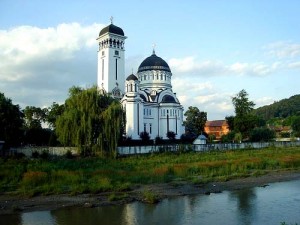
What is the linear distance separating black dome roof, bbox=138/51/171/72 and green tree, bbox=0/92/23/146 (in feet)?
85.2

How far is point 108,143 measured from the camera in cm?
3684

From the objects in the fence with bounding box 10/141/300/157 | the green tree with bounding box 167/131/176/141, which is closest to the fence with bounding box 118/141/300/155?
the fence with bounding box 10/141/300/157

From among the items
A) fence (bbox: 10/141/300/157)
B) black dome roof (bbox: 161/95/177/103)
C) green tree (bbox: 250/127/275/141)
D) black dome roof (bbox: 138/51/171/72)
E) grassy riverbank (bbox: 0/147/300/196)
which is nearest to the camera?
grassy riverbank (bbox: 0/147/300/196)

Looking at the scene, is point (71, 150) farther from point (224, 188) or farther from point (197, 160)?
point (224, 188)

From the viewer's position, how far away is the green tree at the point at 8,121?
1710 inches

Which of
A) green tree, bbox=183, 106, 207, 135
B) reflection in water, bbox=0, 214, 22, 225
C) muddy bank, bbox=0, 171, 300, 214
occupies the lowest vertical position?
reflection in water, bbox=0, 214, 22, 225

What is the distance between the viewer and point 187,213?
1734 cm

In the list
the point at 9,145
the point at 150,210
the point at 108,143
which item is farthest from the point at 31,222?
the point at 9,145

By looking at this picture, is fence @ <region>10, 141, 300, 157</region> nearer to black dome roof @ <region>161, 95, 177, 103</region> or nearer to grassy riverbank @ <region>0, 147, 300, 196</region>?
grassy riverbank @ <region>0, 147, 300, 196</region>

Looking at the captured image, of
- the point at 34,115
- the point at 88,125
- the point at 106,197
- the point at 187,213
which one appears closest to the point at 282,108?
the point at 34,115

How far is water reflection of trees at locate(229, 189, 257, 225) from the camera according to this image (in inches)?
650

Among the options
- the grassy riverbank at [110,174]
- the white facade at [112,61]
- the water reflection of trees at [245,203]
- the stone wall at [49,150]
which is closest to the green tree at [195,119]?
the white facade at [112,61]

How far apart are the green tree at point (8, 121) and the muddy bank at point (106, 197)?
82.7ft

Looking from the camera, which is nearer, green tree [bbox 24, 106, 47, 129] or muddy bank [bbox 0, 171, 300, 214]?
muddy bank [bbox 0, 171, 300, 214]
